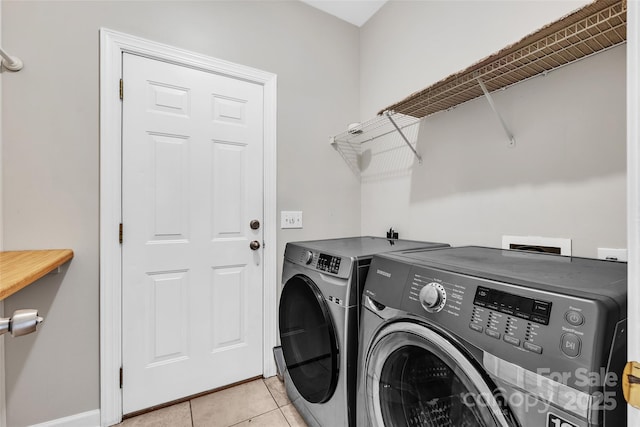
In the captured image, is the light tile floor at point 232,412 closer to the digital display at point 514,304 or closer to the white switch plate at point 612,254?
the digital display at point 514,304

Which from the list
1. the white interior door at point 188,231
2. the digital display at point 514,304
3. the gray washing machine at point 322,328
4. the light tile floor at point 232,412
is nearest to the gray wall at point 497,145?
the gray washing machine at point 322,328

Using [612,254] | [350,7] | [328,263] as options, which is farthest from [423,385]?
[350,7]

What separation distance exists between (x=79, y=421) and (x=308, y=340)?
4.05 feet

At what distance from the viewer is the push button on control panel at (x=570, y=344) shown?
0.52 meters

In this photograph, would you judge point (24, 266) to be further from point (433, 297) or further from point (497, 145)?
point (497, 145)

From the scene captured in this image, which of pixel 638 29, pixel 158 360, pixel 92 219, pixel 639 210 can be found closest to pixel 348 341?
pixel 639 210

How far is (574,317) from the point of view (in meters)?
0.55

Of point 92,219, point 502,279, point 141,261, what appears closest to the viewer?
point 502,279

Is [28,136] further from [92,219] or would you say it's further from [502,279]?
[502,279]

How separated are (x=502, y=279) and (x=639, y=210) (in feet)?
1.08

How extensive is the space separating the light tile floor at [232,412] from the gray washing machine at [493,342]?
2.26ft

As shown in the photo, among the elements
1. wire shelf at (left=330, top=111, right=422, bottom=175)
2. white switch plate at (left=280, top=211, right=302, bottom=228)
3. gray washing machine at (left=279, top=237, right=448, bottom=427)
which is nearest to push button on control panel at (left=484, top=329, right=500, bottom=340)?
gray washing machine at (left=279, top=237, right=448, bottom=427)

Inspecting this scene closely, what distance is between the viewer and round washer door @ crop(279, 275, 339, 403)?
1200 millimetres

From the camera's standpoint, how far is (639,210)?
408mm
